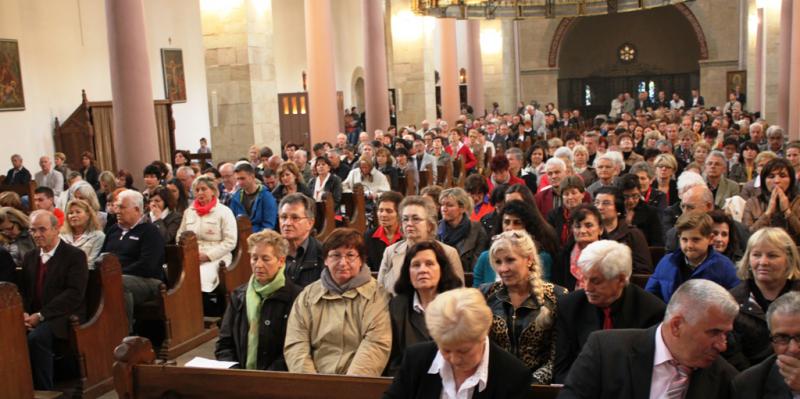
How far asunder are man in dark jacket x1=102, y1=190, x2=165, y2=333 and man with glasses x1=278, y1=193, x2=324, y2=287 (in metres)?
1.65

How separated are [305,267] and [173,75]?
17.5 meters

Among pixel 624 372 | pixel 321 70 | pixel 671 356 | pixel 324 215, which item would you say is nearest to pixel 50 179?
pixel 321 70

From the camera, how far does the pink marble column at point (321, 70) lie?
16.6m

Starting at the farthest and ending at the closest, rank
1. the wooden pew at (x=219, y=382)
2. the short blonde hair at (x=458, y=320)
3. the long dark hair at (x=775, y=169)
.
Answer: the long dark hair at (x=775, y=169) → the wooden pew at (x=219, y=382) → the short blonde hair at (x=458, y=320)

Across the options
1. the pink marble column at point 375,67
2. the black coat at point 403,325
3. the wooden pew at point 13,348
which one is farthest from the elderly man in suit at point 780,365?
the pink marble column at point 375,67

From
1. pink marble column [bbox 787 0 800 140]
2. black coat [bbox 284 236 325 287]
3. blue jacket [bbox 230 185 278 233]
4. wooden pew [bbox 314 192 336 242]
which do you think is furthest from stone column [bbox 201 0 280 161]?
pink marble column [bbox 787 0 800 140]

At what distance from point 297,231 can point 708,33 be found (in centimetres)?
2901

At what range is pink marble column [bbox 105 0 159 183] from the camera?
39.0 ft

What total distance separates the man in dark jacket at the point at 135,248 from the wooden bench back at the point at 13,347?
1481 millimetres

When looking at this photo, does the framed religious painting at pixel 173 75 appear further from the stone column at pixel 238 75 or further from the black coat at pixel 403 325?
the black coat at pixel 403 325

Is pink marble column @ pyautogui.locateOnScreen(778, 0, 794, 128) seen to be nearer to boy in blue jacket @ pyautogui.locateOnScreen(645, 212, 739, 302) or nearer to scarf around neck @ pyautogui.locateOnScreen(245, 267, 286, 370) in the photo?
boy in blue jacket @ pyautogui.locateOnScreen(645, 212, 739, 302)

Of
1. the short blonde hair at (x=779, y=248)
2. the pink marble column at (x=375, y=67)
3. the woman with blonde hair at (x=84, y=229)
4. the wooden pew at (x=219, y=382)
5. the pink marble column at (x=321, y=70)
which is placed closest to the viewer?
the wooden pew at (x=219, y=382)

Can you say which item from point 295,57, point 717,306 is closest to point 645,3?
point 717,306

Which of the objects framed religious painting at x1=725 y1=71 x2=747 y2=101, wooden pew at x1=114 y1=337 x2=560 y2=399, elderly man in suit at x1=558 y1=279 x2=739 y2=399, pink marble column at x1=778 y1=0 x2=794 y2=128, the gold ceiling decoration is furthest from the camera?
framed religious painting at x1=725 y1=71 x2=747 y2=101
